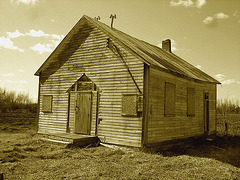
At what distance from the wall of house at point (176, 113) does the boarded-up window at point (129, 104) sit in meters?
0.69

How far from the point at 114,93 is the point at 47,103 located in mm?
4941

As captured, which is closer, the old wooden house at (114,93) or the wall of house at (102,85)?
the old wooden house at (114,93)

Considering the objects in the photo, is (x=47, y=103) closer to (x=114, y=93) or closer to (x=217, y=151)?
(x=114, y=93)

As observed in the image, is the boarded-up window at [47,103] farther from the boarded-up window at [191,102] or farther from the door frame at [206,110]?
the door frame at [206,110]

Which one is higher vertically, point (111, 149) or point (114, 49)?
point (114, 49)

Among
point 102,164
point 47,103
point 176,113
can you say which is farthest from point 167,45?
point 102,164

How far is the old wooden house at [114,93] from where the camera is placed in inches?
416

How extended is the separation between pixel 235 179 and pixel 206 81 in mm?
9321

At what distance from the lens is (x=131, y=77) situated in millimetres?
10812

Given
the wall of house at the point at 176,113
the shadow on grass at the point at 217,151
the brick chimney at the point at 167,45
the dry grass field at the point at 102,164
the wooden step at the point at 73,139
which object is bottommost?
the shadow on grass at the point at 217,151

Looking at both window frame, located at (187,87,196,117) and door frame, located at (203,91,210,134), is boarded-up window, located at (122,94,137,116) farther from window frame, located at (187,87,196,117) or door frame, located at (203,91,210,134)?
door frame, located at (203,91,210,134)

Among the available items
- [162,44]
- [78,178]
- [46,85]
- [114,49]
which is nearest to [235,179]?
[78,178]

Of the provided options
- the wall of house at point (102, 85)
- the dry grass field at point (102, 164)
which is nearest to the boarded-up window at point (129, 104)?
the wall of house at point (102, 85)

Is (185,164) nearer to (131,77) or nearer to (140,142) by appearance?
(140,142)
